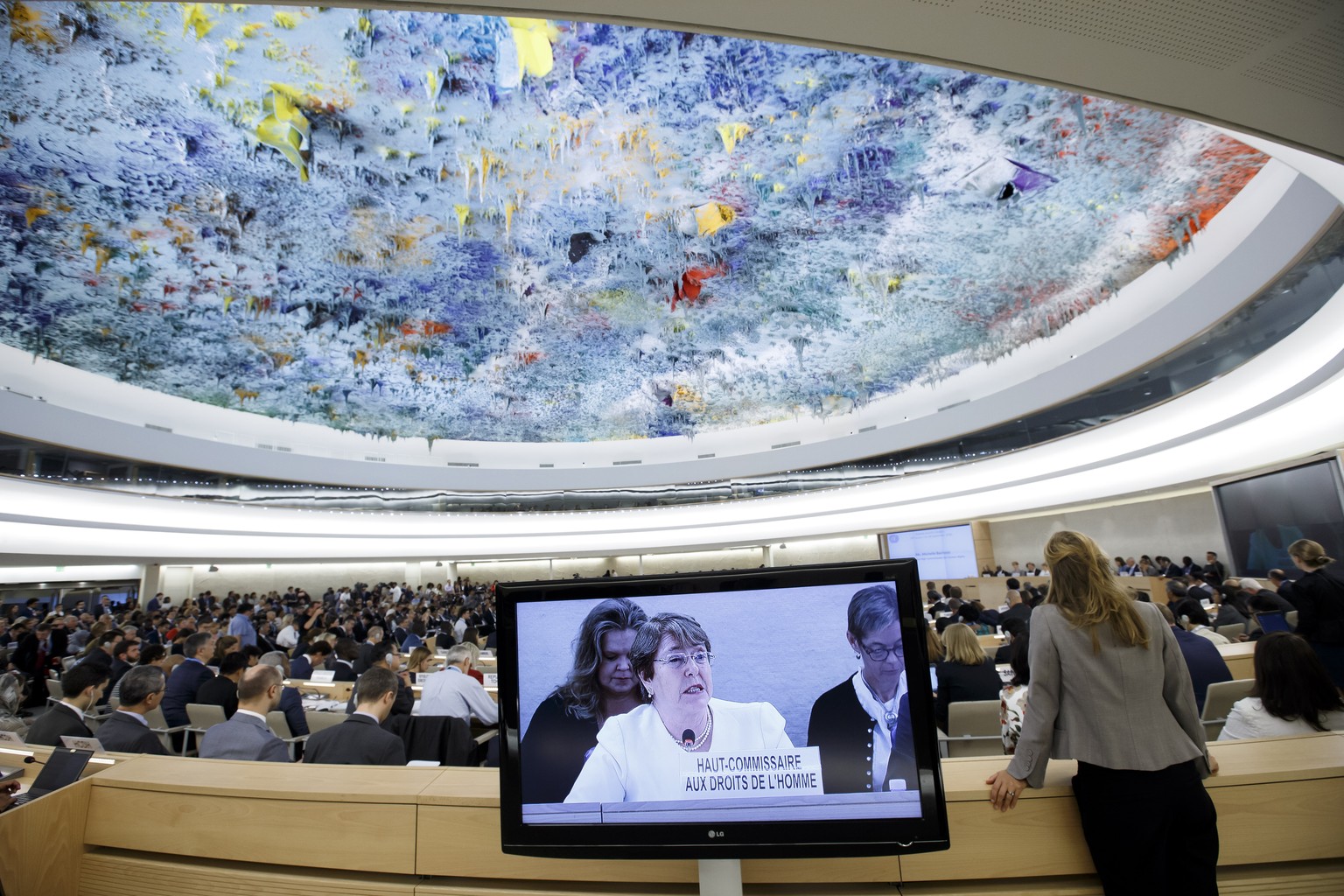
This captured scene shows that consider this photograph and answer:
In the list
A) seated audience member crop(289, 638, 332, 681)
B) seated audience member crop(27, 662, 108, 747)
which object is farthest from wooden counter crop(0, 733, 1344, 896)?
seated audience member crop(289, 638, 332, 681)

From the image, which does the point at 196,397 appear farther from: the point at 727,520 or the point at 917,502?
the point at 917,502

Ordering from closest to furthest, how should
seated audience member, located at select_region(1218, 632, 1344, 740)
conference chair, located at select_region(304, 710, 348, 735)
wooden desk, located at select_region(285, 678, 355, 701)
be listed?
seated audience member, located at select_region(1218, 632, 1344, 740) → conference chair, located at select_region(304, 710, 348, 735) → wooden desk, located at select_region(285, 678, 355, 701)

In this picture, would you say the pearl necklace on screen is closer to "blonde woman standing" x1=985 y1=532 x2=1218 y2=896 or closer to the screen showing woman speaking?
the screen showing woman speaking

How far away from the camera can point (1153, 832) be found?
140 centimetres

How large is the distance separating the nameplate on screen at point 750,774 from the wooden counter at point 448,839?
1.16ft

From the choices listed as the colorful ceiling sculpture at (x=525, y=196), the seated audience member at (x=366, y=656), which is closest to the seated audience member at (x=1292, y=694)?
the colorful ceiling sculpture at (x=525, y=196)

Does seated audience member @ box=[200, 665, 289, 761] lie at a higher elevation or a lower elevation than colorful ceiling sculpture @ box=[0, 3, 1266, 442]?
lower

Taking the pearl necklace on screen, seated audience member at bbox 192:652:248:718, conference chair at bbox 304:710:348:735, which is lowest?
conference chair at bbox 304:710:348:735

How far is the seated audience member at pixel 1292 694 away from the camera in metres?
2.58

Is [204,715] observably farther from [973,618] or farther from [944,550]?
[944,550]

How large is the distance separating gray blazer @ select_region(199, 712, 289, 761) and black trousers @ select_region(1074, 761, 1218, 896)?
3.52 m

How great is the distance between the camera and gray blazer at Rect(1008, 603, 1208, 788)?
1.46 metres

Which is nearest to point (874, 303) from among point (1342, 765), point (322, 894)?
point (1342, 765)

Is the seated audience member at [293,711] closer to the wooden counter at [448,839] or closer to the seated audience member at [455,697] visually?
the seated audience member at [455,697]
